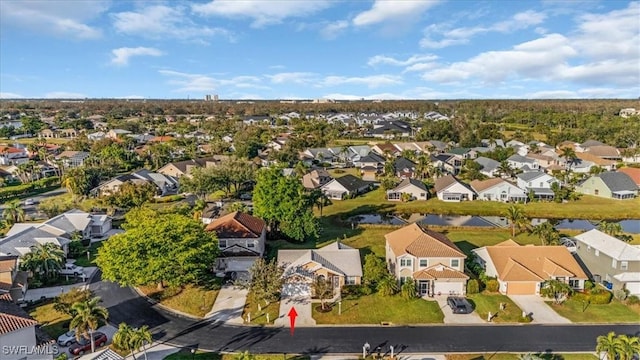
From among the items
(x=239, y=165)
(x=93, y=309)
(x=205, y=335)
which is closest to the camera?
(x=93, y=309)

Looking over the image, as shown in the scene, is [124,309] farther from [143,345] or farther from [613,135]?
[613,135]

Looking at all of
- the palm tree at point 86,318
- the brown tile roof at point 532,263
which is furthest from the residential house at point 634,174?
the palm tree at point 86,318

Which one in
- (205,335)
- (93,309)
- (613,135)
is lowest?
(205,335)

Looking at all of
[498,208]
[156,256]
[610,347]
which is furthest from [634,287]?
[156,256]

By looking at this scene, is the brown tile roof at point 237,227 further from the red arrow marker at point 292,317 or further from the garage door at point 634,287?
the garage door at point 634,287

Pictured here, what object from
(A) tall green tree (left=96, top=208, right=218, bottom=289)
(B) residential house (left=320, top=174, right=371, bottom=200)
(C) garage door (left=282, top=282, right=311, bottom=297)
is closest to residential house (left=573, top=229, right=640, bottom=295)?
(C) garage door (left=282, top=282, right=311, bottom=297)

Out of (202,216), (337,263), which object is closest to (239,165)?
(202,216)

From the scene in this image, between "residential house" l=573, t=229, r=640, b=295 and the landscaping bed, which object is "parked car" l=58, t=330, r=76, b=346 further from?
"residential house" l=573, t=229, r=640, b=295
